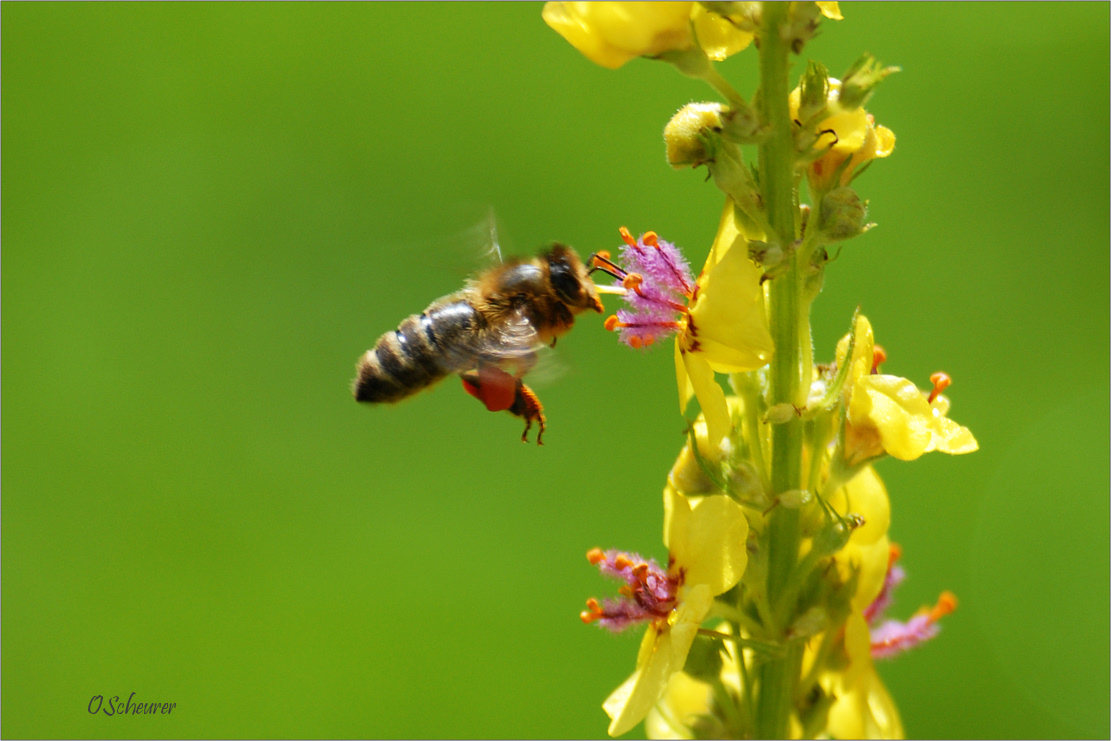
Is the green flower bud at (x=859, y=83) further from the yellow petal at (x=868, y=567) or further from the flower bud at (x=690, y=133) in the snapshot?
the yellow petal at (x=868, y=567)

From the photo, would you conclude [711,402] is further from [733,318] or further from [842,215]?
Result: [842,215]

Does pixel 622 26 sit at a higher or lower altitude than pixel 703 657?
higher

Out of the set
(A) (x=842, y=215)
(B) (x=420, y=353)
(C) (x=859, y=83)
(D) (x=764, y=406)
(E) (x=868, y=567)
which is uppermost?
(C) (x=859, y=83)

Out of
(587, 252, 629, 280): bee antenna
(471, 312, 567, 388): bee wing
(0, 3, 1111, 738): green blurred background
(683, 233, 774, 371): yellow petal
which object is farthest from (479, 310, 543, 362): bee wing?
(0, 3, 1111, 738): green blurred background

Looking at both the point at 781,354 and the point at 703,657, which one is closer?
the point at 781,354

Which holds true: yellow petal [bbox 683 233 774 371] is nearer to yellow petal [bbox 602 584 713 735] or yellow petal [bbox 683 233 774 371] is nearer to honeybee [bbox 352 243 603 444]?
yellow petal [bbox 602 584 713 735]

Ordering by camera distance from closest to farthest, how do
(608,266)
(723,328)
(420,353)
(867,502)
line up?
(723,328) < (867,502) < (608,266) < (420,353)

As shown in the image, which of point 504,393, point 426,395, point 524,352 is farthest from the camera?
point 426,395

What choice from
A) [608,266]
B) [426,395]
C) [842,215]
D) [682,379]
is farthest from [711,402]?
[426,395]
